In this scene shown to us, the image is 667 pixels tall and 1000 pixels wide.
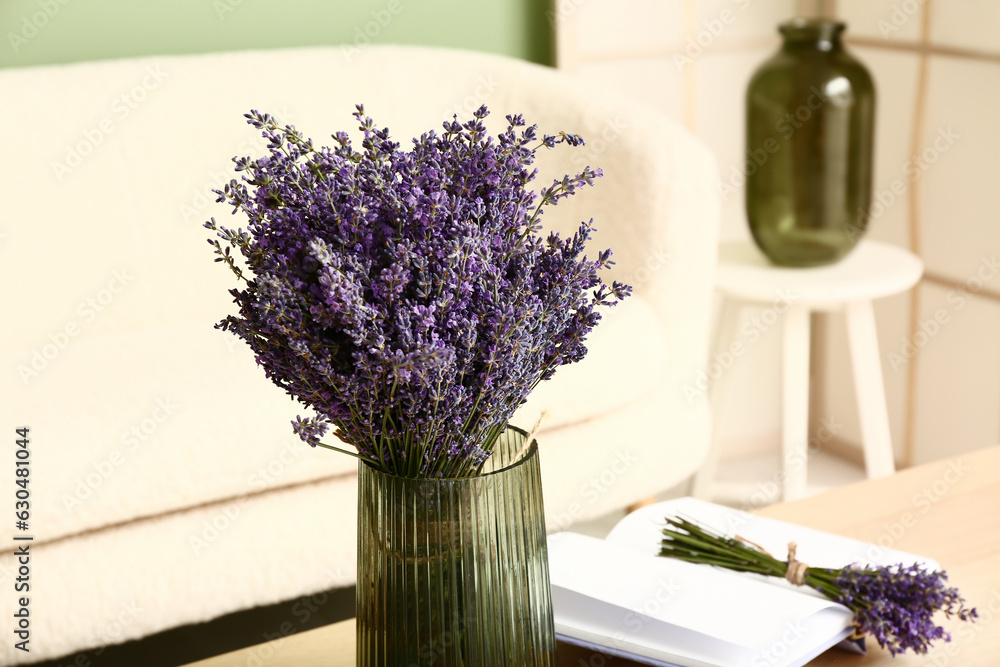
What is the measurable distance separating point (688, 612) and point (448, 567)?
0.81 feet

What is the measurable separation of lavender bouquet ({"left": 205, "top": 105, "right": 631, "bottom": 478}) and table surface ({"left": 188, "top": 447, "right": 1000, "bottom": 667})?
1.03 ft

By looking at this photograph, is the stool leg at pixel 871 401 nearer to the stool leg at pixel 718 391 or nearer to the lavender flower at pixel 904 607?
the stool leg at pixel 718 391

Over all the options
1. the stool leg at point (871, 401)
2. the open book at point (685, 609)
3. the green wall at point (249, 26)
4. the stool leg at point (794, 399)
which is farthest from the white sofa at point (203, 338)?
the open book at point (685, 609)

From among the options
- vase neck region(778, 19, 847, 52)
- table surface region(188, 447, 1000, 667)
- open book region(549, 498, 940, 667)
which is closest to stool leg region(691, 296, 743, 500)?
vase neck region(778, 19, 847, 52)

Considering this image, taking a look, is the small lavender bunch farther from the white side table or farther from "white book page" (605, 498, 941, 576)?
the white side table

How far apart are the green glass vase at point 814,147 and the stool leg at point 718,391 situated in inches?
5.7

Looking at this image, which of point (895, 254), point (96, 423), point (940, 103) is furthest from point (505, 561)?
point (940, 103)

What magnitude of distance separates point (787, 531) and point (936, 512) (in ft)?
0.59

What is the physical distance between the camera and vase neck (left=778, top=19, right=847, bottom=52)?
1.92 m

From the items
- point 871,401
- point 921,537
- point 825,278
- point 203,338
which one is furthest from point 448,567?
point 871,401

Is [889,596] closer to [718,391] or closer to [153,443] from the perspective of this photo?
[153,443]

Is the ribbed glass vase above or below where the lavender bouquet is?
below

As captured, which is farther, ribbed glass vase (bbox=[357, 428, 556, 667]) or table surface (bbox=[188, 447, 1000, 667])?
table surface (bbox=[188, 447, 1000, 667])

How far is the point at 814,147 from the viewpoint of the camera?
1910 mm
